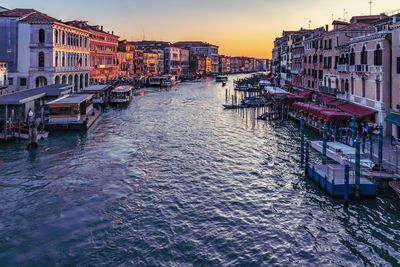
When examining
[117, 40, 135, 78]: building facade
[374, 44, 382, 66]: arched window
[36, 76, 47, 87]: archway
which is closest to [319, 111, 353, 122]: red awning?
[374, 44, 382, 66]: arched window

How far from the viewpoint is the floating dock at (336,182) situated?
15.5 meters

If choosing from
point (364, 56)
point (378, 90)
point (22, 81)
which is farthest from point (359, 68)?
point (22, 81)

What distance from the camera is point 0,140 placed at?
25.9 meters

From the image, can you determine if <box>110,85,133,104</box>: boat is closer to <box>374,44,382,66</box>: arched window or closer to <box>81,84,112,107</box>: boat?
<box>81,84,112,107</box>: boat

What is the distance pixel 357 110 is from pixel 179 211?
19.0 m

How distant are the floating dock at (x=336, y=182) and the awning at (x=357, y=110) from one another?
10228 millimetres

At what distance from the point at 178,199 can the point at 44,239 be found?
5872 mm

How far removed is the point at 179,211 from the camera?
14812 millimetres

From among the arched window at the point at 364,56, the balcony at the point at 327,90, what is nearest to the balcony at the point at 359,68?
the arched window at the point at 364,56

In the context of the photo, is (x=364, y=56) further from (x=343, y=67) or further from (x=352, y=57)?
(x=343, y=67)

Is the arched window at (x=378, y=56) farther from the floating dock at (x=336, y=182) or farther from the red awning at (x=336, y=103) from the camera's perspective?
the floating dock at (x=336, y=182)

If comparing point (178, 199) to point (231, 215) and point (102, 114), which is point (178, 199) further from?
point (102, 114)

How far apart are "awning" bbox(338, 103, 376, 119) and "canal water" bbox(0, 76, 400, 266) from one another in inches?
250

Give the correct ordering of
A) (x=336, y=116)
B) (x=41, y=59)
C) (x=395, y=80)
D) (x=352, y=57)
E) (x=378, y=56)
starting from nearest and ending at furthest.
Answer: (x=395, y=80), (x=378, y=56), (x=336, y=116), (x=352, y=57), (x=41, y=59)
